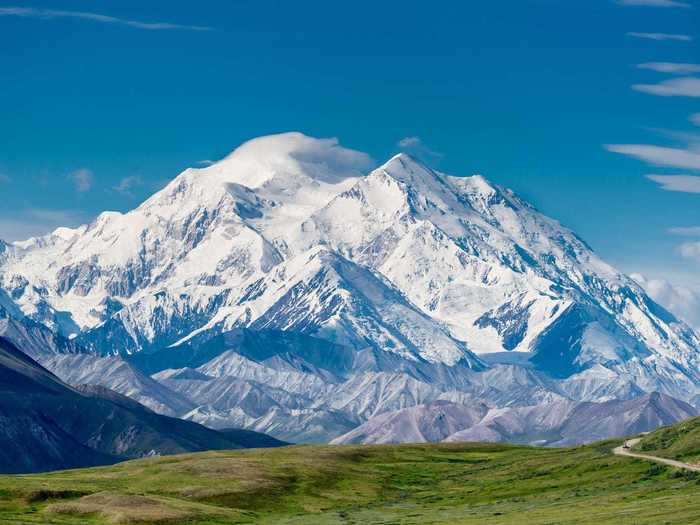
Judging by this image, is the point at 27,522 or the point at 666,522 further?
the point at 27,522

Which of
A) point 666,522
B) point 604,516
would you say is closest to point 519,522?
point 604,516

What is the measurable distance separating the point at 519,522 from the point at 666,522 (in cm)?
2860

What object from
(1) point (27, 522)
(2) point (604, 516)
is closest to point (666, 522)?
(2) point (604, 516)

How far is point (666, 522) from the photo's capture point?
17462 cm

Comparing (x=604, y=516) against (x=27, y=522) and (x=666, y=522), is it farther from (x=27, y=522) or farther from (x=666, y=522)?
(x=27, y=522)

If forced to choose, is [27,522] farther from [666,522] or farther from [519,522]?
[666,522]

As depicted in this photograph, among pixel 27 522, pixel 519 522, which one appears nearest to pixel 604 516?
pixel 519 522

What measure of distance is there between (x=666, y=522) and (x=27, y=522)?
3337 inches

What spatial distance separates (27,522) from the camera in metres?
198

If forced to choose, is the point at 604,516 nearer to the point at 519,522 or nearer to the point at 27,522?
the point at 519,522

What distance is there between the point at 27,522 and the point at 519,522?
2624 inches

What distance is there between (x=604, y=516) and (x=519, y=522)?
1264cm

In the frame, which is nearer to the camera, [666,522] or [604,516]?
[666,522]
